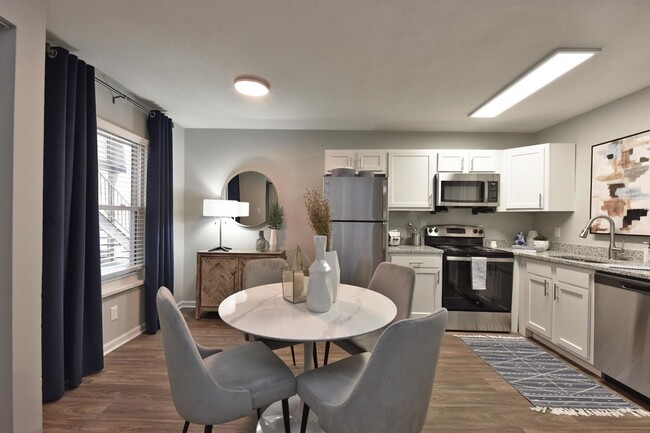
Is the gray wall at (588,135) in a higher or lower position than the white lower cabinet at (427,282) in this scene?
higher

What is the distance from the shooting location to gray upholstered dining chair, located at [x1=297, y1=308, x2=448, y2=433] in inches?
39.9

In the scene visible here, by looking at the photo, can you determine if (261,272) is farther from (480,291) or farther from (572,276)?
(572,276)

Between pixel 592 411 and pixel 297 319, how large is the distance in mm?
2149

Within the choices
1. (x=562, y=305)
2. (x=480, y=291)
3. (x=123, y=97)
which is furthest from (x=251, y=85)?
(x=562, y=305)

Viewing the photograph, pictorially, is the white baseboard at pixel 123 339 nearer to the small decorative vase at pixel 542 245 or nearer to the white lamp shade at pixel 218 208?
the white lamp shade at pixel 218 208

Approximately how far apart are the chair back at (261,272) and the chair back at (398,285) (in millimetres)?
754

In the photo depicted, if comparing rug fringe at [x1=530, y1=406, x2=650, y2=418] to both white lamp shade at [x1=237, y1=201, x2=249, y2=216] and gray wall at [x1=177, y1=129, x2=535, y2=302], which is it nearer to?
gray wall at [x1=177, y1=129, x2=535, y2=302]

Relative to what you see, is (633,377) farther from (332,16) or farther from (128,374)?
(128,374)

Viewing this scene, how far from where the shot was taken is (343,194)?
3.17 metres

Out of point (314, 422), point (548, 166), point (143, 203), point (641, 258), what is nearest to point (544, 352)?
point (641, 258)

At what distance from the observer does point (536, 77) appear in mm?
2268

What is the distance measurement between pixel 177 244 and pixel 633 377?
14.8 ft

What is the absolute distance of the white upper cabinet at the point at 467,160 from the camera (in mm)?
3434

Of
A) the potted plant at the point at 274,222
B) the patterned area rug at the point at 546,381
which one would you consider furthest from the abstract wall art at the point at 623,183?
the potted plant at the point at 274,222
